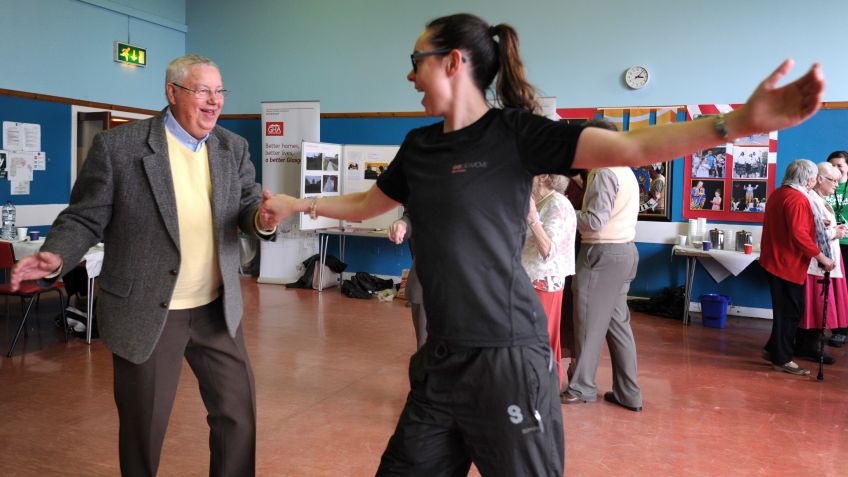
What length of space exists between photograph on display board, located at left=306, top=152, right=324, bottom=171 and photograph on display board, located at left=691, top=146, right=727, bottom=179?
4708 millimetres

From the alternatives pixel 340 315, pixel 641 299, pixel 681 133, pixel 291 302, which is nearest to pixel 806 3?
pixel 641 299

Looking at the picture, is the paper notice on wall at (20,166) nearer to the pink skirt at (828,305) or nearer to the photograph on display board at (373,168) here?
the photograph on display board at (373,168)

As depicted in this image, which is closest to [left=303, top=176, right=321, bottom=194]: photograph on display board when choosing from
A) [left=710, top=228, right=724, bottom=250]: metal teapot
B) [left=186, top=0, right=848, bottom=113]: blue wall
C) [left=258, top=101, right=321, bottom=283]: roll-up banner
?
[left=258, top=101, right=321, bottom=283]: roll-up banner

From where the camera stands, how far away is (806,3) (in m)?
7.76

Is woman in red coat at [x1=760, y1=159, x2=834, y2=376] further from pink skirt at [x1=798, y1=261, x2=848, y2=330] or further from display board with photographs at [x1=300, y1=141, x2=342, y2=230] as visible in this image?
display board with photographs at [x1=300, y1=141, x2=342, y2=230]

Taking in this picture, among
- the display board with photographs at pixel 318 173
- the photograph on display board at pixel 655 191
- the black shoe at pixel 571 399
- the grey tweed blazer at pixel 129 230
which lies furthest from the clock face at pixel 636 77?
the grey tweed blazer at pixel 129 230

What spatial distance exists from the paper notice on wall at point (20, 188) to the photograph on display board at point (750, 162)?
28.4 feet

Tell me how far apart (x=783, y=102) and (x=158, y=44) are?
10.8m

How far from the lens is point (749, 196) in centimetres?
816

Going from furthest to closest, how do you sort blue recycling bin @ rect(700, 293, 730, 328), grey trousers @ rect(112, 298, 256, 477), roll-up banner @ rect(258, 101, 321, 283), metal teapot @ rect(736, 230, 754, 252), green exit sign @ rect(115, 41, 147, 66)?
1. green exit sign @ rect(115, 41, 147, 66)
2. roll-up banner @ rect(258, 101, 321, 283)
3. metal teapot @ rect(736, 230, 754, 252)
4. blue recycling bin @ rect(700, 293, 730, 328)
5. grey trousers @ rect(112, 298, 256, 477)

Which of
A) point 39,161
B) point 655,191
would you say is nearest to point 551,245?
point 655,191

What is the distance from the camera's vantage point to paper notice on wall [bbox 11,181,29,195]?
860 centimetres

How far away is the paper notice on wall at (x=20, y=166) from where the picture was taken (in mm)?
8539

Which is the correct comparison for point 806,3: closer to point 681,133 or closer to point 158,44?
point 681,133
